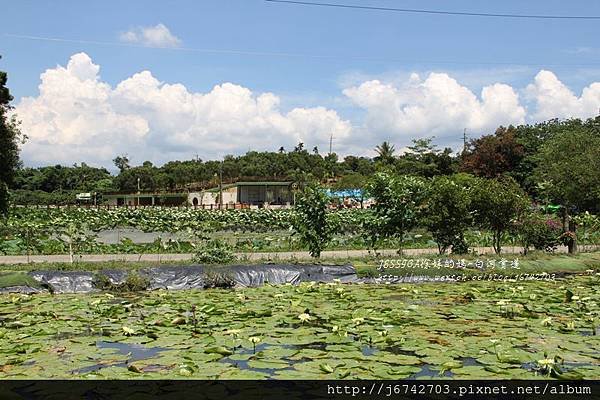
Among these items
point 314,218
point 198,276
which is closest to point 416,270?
point 314,218

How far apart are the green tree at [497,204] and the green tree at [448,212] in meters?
0.30

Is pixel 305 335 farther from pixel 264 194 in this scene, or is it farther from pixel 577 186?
pixel 264 194

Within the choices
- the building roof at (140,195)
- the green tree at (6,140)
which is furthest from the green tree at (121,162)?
the green tree at (6,140)

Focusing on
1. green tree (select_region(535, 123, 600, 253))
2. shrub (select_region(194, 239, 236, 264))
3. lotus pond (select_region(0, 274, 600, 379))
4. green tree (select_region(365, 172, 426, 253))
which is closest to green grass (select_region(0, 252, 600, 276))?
shrub (select_region(194, 239, 236, 264))

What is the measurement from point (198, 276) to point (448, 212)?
628cm

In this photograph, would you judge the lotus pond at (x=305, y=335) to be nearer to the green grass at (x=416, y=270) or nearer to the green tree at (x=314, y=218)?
the green grass at (x=416, y=270)

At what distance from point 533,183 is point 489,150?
447 cm

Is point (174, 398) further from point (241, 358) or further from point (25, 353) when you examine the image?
point (25, 353)

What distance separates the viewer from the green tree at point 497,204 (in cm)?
1448

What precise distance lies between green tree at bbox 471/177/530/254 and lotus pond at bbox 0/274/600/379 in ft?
14.8

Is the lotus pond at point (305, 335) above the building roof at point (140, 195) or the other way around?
the other way around

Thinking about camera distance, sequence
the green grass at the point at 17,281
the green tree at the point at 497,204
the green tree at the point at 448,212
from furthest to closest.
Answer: the green tree at the point at 497,204
the green tree at the point at 448,212
the green grass at the point at 17,281

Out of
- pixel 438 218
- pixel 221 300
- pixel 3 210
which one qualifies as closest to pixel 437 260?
pixel 438 218

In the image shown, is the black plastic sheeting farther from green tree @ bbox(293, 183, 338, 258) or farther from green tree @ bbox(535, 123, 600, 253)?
green tree @ bbox(535, 123, 600, 253)
